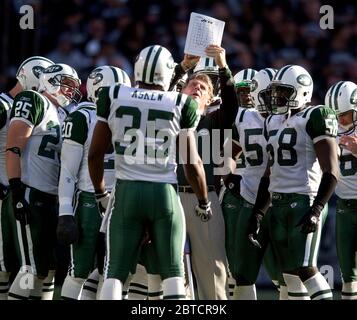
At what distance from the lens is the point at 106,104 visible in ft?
19.6

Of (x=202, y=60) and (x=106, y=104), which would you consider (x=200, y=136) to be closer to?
(x=202, y=60)

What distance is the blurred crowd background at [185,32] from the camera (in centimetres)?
1248

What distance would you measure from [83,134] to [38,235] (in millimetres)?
723

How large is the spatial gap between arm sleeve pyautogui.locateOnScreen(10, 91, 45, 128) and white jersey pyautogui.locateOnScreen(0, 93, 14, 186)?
41 centimetres

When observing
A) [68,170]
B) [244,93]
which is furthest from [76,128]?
[244,93]

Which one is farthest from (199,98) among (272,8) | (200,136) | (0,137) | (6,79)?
(272,8)

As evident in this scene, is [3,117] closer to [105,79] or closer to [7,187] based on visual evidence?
[7,187]

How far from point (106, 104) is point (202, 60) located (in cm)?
168

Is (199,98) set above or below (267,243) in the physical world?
above

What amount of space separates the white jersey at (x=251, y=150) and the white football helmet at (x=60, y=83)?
3.89 feet

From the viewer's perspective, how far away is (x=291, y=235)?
668 centimetres

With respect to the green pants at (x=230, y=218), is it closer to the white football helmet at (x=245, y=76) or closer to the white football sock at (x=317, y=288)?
the white football sock at (x=317, y=288)

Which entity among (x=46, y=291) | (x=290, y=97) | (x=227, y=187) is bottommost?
(x=46, y=291)

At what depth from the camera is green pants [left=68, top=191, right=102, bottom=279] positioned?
22.5 feet
